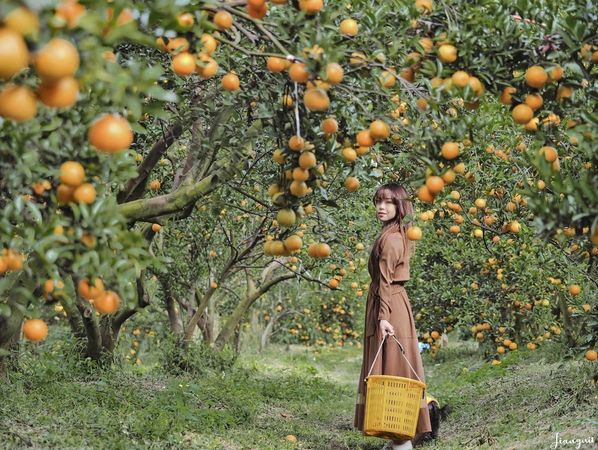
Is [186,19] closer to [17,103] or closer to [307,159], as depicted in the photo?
[307,159]

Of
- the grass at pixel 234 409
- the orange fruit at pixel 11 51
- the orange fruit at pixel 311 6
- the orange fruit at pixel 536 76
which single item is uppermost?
the orange fruit at pixel 311 6

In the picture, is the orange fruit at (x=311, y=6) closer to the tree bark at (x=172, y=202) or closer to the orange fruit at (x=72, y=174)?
the orange fruit at (x=72, y=174)

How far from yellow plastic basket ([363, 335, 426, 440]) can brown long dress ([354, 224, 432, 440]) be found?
17.1 inches

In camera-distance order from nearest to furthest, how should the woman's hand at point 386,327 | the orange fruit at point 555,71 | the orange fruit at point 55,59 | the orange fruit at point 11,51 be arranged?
1. the orange fruit at point 11,51
2. the orange fruit at point 55,59
3. the orange fruit at point 555,71
4. the woman's hand at point 386,327

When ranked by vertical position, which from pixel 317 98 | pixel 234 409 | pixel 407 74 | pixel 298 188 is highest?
pixel 407 74

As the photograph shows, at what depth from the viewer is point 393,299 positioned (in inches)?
217

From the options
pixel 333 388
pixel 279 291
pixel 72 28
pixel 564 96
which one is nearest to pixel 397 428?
pixel 564 96

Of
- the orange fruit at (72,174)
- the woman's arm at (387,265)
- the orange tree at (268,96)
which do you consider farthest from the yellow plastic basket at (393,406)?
the orange fruit at (72,174)

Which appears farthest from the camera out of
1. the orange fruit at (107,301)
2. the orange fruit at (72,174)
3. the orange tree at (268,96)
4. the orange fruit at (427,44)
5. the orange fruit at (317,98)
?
the orange fruit at (427,44)

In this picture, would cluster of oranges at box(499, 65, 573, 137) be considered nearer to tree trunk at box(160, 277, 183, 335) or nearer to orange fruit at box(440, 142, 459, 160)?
orange fruit at box(440, 142, 459, 160)

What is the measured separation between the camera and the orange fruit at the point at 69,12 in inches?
77.8

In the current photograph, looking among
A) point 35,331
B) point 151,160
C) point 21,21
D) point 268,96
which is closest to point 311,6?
point 268,96

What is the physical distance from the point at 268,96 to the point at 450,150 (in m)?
1.14

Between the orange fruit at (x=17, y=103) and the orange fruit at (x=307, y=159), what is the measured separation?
64.6 inches
